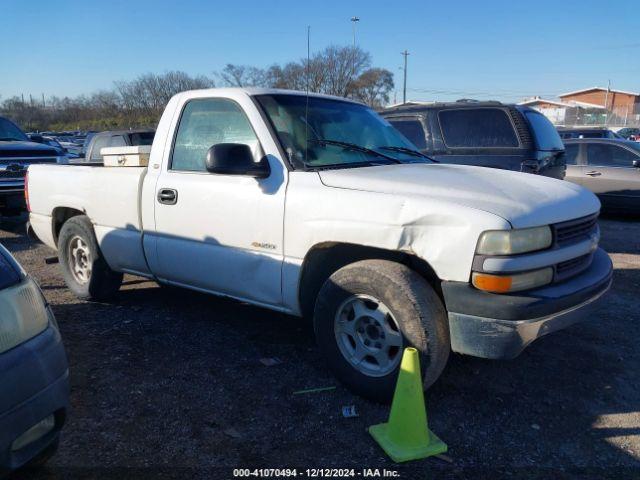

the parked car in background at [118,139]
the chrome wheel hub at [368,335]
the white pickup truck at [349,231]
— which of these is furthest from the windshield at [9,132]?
the chrome wheel hub at [368,335]

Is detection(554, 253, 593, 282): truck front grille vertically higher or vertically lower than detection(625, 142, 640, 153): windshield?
lower

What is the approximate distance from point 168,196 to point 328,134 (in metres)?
1.35

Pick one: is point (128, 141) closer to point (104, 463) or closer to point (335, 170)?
point (335, 170)

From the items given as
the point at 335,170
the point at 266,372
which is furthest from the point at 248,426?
the point at 335,170

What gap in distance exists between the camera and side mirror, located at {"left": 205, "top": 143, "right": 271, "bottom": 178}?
3.38 metres

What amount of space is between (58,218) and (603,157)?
9.77m

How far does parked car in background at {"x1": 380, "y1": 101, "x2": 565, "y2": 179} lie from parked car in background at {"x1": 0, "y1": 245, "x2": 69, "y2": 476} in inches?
→ 213

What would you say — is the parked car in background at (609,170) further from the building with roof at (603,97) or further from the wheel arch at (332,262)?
the building with roof at (603,97)

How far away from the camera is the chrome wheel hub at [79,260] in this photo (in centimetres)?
507

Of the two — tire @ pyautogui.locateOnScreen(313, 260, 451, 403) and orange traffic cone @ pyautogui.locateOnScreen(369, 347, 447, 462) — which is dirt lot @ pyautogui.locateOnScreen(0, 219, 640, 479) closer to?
orange traffic cone @ pyautogui.locateOnScreen(369, 347, 447, 462)

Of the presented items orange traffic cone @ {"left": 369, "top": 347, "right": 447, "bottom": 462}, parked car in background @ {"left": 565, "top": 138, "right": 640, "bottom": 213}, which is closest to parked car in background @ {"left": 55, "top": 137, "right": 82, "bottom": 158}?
parked car in background @ {"left": 565, "top": 138, "right": 640, "bottom": 213}

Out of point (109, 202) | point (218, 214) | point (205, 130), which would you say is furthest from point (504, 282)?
point (109, 202)

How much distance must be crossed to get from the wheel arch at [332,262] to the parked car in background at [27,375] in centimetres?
160

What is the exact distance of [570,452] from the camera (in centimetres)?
279
